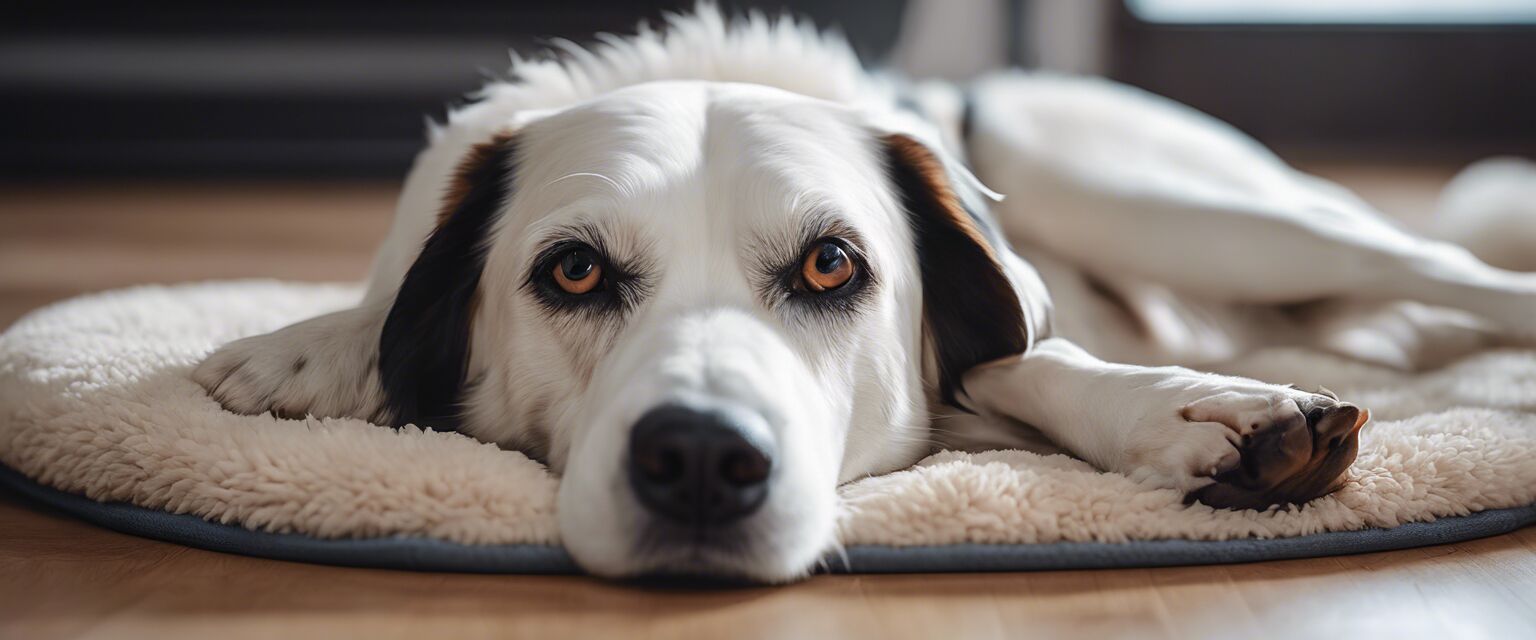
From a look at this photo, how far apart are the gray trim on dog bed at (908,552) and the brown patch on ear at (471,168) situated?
60cm

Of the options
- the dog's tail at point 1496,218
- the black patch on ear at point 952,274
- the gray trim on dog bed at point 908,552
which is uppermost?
the black patch on ear at point 952,274

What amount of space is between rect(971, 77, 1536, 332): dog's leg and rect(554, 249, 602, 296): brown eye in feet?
4.04

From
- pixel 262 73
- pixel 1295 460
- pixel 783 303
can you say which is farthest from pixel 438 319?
pixel 262 73

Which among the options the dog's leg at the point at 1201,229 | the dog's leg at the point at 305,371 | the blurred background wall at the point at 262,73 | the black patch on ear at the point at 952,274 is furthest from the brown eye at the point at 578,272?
the blurred background wall at the point at 262,73

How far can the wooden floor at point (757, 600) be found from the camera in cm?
145

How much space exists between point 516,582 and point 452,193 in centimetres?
75

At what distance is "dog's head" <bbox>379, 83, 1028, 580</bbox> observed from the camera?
4.86 ft

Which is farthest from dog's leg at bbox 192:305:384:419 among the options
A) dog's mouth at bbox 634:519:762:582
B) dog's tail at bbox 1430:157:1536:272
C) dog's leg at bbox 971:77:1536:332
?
dog's tail at bbox 1430:157:1536:272

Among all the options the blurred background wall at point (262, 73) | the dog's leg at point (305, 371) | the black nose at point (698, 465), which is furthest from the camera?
the blurred background wall at point (262, 73)

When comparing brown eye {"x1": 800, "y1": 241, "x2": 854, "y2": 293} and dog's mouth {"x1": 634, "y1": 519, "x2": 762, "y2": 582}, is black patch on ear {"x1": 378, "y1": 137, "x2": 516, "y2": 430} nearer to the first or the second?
brown eye {"x1": 800, "y1": 241, "x2": 854, "y2": 293}

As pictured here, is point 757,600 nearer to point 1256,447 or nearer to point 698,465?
point 698,465

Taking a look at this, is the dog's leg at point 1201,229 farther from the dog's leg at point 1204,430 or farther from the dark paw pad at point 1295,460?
the dark paw pad at point 1295,460

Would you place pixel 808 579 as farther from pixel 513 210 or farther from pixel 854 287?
pixel 513 210

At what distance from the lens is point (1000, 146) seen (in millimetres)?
2844
